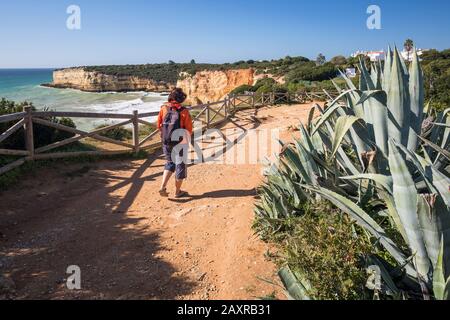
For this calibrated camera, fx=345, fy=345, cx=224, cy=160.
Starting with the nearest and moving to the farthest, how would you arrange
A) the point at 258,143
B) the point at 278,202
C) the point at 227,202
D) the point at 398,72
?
the point at 398,72 < the point at 278,202 < the point at 227,202 < the point at 258,143

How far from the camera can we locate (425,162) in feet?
7.69

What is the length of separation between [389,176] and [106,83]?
333 ft

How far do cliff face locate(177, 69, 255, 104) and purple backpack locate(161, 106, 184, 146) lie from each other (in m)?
46.4

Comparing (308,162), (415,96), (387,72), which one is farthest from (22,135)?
(415,96)

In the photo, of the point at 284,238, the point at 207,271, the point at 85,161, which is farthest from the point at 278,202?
the point at 85,161

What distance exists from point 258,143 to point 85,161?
4.83 meters

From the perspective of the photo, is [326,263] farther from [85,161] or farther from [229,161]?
[85,161]

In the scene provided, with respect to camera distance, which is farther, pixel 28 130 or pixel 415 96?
pixel 28 130

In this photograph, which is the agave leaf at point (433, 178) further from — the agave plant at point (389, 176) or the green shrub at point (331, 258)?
the green shrub at point (331, 258)

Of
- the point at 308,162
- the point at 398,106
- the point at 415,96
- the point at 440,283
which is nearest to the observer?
the point at 440,283

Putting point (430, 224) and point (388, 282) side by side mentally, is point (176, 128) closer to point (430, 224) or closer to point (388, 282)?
point (388, 282)

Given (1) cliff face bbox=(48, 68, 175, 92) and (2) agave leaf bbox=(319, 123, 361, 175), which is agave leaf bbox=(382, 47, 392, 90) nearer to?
(2) agave leaf bbox=(319, 123, 361, 175)

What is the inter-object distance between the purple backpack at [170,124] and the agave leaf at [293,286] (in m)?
3.33

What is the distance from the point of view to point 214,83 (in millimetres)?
54875
